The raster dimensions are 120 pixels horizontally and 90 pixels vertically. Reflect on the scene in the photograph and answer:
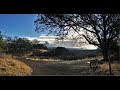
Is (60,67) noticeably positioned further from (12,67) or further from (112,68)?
(112,68)

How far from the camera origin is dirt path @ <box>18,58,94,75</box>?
7.22 meters

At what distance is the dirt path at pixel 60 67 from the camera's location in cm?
722

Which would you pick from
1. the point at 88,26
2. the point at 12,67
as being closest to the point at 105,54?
the point at 88,26

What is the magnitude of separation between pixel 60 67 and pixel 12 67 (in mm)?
1444

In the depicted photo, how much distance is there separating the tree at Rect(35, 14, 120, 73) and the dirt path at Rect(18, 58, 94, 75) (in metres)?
0.90

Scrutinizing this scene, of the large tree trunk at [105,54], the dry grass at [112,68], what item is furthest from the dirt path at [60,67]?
the large tree trunk at [105,54]

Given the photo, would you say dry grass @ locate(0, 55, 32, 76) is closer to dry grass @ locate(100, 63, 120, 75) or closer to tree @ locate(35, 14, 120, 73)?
tree @ locate(35, 14, 120, 73)

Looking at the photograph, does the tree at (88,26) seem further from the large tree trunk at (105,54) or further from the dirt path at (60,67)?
the dirt path at (60,67)

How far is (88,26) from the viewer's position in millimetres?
8609

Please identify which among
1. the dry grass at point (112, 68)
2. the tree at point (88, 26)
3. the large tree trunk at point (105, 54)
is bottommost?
the dry grass at point (112, 68)

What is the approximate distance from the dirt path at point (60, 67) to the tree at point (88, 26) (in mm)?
896

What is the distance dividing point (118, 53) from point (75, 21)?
192 centimetres

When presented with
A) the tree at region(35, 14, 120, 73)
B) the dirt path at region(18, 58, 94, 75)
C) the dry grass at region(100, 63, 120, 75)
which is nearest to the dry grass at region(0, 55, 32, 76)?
the dirt path at region(18, 58, 94, 75)
